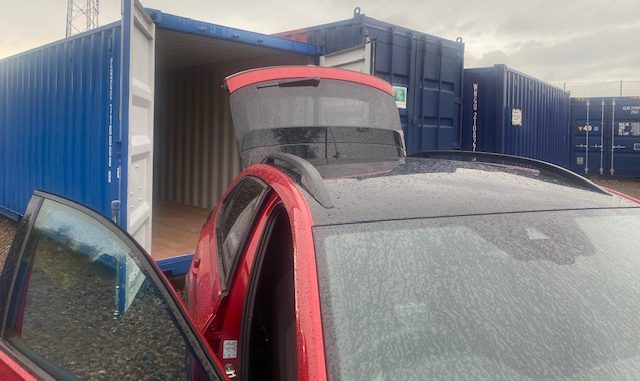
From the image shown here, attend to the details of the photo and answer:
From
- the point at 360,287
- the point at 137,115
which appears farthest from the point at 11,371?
the point at 137,115

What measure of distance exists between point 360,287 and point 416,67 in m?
6.03

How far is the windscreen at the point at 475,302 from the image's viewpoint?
1.33 m

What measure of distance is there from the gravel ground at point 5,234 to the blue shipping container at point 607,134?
1613cm

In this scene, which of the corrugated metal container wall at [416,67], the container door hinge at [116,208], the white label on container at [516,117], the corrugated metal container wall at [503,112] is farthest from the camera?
the white label on container at [516,117]

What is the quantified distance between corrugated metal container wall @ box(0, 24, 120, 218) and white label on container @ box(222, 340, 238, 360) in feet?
8.78

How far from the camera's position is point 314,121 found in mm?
4113

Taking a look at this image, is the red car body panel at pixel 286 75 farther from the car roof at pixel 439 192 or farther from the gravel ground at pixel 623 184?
the gravel ground at pixel 623 184

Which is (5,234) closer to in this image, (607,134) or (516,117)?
(516,117)

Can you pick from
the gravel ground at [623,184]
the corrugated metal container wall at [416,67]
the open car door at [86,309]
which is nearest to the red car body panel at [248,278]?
the open car door at [86,309]

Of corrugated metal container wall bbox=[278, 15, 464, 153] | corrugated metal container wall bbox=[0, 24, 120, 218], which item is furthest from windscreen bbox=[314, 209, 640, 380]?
corrugated metal container wall bbox=[278, 15, 464, 153]

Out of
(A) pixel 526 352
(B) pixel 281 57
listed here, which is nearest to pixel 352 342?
(A) pixel 526 352

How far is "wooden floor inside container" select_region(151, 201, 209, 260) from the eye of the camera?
19.6 feet

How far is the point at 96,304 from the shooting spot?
1.74 meters

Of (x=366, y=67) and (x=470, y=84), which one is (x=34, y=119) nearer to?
(x=366, y=67)
